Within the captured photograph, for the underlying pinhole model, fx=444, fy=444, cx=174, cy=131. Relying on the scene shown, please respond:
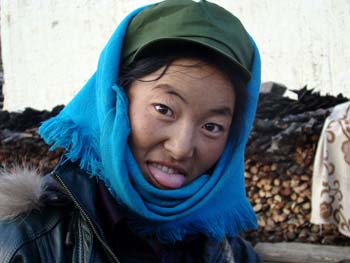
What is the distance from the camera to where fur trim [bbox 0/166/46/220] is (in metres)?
1.24

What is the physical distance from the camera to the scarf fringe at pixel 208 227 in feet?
4.57

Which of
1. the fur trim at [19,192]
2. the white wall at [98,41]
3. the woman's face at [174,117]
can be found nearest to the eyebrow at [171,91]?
the woman's face at [174,117]

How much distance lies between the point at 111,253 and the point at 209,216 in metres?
0.44

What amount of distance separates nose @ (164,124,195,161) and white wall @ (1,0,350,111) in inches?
180

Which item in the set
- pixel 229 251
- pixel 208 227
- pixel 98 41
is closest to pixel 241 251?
pixel 229 251

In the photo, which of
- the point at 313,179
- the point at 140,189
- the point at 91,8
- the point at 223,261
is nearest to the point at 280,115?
the point at 313,179

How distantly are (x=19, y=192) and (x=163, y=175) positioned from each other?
421mm

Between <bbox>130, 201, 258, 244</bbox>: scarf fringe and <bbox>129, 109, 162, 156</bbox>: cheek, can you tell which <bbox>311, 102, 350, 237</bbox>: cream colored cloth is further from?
<bbox>129, 109, 162, 156</bbox>: cheek

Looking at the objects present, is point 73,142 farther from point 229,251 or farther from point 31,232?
point 229,251

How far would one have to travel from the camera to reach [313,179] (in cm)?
377

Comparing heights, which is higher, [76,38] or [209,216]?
[76,38]

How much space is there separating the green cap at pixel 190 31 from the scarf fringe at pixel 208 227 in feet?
1.68

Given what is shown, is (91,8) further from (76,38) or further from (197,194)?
(197,194)

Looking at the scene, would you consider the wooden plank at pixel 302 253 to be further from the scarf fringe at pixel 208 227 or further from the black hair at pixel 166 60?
the black hair at pixel 166 60
